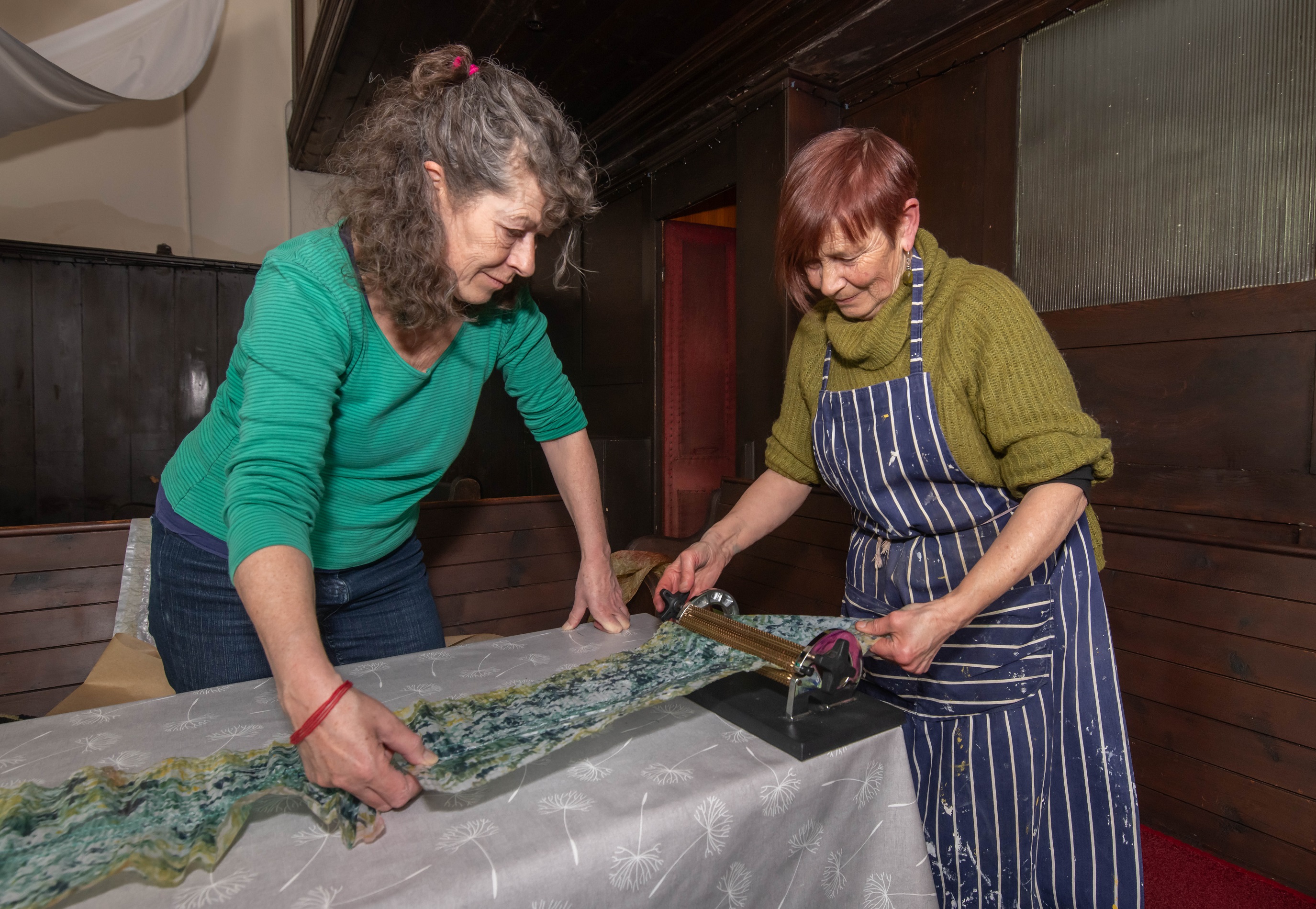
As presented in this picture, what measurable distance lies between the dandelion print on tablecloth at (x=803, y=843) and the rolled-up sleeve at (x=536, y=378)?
3.09 feet

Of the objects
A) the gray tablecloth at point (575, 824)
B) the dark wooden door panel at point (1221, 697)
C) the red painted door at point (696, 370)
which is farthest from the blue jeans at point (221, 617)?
the red painted door at point (696, 370)

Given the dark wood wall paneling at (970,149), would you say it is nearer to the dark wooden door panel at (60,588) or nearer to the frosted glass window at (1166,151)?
the frosted glass window at (1166,151)

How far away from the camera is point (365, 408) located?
1.25m

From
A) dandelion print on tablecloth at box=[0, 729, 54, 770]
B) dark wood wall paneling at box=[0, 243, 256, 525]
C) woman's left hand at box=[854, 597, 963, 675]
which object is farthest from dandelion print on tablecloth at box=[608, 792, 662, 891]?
dark wood wall paneling at box=[0, 243, 256, 525]

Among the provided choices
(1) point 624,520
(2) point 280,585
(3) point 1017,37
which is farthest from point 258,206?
(2) point 280,585

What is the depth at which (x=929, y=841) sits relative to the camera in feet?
4.68

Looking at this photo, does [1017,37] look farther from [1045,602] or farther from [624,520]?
[624,520]

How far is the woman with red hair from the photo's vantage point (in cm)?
120

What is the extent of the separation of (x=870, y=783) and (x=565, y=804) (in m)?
0.48

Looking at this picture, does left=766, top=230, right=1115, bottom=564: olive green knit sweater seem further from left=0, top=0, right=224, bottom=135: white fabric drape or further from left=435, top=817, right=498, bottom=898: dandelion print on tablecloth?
left=0, top=0, right=224, bottom=135: white fabric drape

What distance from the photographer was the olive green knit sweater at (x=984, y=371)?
117cm

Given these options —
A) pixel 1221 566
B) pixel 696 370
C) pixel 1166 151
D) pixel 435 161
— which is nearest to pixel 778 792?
pixel 435 161

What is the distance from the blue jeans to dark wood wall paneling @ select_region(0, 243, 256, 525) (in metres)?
5.25

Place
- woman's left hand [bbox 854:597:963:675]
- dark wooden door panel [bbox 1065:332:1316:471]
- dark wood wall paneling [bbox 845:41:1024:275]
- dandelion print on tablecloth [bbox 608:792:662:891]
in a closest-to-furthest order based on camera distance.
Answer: dandelion print on tablecloth [bbox 608:792:662:891] → woman's left hand [bbox 854:597:963:675] → dark wooden door panel [bbox 1065:332:1316:471] → dark wood wall paneling [bbox 845:41:1024:275]
